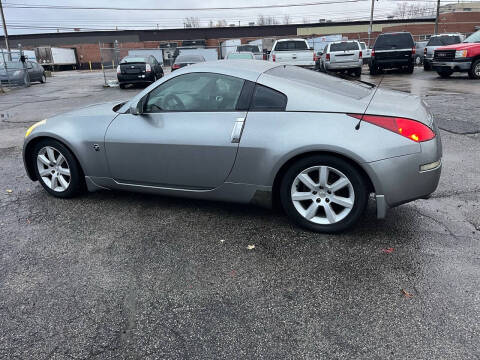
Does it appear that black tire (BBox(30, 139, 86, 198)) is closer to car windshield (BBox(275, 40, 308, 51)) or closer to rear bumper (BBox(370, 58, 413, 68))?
car windshield (BBox(275, 40, 308, 51))

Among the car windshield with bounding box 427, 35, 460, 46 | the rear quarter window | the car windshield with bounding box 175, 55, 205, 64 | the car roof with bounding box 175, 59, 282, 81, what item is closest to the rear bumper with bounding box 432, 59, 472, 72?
the rear quarter window

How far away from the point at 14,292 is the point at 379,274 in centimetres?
262

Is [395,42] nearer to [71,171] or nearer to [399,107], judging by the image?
[399,107]

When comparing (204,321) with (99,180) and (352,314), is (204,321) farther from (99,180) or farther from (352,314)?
(99,180)

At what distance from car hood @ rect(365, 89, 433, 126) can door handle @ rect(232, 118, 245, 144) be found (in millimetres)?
1066

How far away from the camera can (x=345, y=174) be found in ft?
11.2

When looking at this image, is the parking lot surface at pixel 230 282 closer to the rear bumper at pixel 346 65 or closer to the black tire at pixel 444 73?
the black tire at pixel 444 73

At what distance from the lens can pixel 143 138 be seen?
13.2 feet

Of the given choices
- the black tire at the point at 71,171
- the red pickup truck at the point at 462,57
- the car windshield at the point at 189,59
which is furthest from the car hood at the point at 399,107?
the car windshield at the point at 189,59

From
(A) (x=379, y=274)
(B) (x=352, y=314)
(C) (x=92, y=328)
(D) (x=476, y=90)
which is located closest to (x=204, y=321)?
(C) (x=92, y=328)

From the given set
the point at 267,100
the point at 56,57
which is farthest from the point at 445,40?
the point at 56,57

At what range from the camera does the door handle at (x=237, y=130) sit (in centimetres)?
363

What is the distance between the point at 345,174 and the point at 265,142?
726mm

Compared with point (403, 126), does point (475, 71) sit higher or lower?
lower
